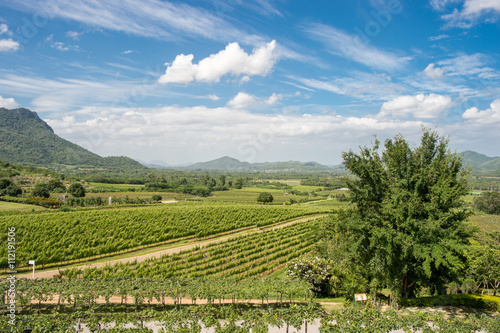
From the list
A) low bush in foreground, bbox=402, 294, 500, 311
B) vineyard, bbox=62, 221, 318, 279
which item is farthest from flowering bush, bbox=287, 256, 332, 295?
vineyard, bbox=62, 221, 318, 279

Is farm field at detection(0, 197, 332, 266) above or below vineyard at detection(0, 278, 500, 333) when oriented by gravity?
below

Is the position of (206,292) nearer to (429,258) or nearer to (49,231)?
(429,258)

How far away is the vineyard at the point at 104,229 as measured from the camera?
27.5 m

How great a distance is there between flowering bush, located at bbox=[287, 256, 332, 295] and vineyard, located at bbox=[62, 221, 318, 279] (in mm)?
5585

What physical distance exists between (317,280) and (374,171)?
27.0 feet

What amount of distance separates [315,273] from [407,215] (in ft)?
24.5

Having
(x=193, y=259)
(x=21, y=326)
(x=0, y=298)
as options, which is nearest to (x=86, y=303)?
(x=0, y=298)

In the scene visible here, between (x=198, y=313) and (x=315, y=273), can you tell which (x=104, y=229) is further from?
(x=198, y=313)

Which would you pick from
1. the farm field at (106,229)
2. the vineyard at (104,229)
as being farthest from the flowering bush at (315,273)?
the farm field at (106,229)

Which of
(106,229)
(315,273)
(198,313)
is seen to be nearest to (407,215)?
(315,273)

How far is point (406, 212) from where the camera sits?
1416cm

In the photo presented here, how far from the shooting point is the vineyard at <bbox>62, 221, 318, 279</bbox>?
22.6 m

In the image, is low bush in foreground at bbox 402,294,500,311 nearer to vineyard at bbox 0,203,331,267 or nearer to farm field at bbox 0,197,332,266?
vineyard at bbox 0,203,331,267

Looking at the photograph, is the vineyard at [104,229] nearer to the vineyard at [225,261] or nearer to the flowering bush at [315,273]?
the vineyard at [225,261]
